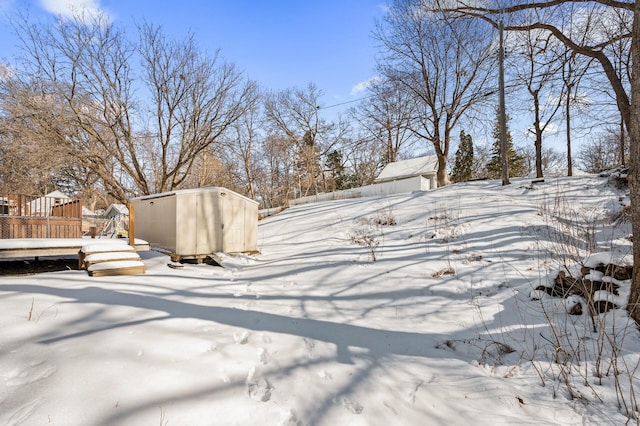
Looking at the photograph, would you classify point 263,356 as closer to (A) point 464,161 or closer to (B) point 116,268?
(B) point 116,268

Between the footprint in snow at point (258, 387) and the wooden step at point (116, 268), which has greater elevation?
the wooden step at point (116, 268)

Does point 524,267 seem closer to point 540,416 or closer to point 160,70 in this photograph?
point 540,416

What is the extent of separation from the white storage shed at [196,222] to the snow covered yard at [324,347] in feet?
6.88

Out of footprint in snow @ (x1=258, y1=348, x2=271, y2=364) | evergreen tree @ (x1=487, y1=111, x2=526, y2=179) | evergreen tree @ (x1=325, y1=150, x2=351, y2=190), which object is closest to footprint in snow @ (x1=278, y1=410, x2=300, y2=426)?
footprint in snow @ (x1=258, y1=348, x2=271, y2=364)

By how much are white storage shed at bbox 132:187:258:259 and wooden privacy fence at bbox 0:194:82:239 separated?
1545 mm

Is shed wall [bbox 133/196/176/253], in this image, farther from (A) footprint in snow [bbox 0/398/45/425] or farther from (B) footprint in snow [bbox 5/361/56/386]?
(A) footprint in snow [bbox 0/398/45/425]

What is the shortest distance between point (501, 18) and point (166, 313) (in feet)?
41.2

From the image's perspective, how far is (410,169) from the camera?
2702cm

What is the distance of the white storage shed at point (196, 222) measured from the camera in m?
7.17

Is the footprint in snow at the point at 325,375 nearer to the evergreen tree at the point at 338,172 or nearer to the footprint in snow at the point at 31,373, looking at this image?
the footprint in snow at the point at 31,373

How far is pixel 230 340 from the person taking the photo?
2.71 meters

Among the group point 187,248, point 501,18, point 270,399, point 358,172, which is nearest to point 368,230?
point 187,248

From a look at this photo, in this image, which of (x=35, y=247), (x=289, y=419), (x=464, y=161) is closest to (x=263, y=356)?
(x=289, y=419)

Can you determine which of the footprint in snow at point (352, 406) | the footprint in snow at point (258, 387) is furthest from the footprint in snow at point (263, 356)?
the footprint in snow at point (352, 406)
